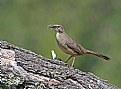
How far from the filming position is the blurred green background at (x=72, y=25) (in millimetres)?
16406

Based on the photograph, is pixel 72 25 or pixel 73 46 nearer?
pixel 73 46

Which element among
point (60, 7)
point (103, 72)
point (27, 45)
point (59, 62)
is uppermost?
point (60, 7)

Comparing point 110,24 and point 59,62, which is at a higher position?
point 110,24

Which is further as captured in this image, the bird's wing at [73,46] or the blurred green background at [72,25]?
the blurred green background at [72,25]

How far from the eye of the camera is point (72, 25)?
19094mm

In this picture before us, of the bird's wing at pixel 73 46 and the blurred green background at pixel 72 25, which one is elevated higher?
the blurred green background at pixel 72 25

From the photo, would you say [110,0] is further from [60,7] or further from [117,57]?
[117,57]

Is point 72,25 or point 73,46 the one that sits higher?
point 72,25

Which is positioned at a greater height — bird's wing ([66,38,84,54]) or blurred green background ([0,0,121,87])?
blurred green background ([0,0,121,87])

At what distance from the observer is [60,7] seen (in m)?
20.1

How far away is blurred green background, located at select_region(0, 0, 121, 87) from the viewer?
16.4m

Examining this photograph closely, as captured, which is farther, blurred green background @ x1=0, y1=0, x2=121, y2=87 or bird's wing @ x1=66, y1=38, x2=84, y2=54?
blurred green background @ x1=0, y1=0, x2=121, y2=87

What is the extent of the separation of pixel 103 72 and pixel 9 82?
948cm

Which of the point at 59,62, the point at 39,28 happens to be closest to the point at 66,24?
the point at 39,28
